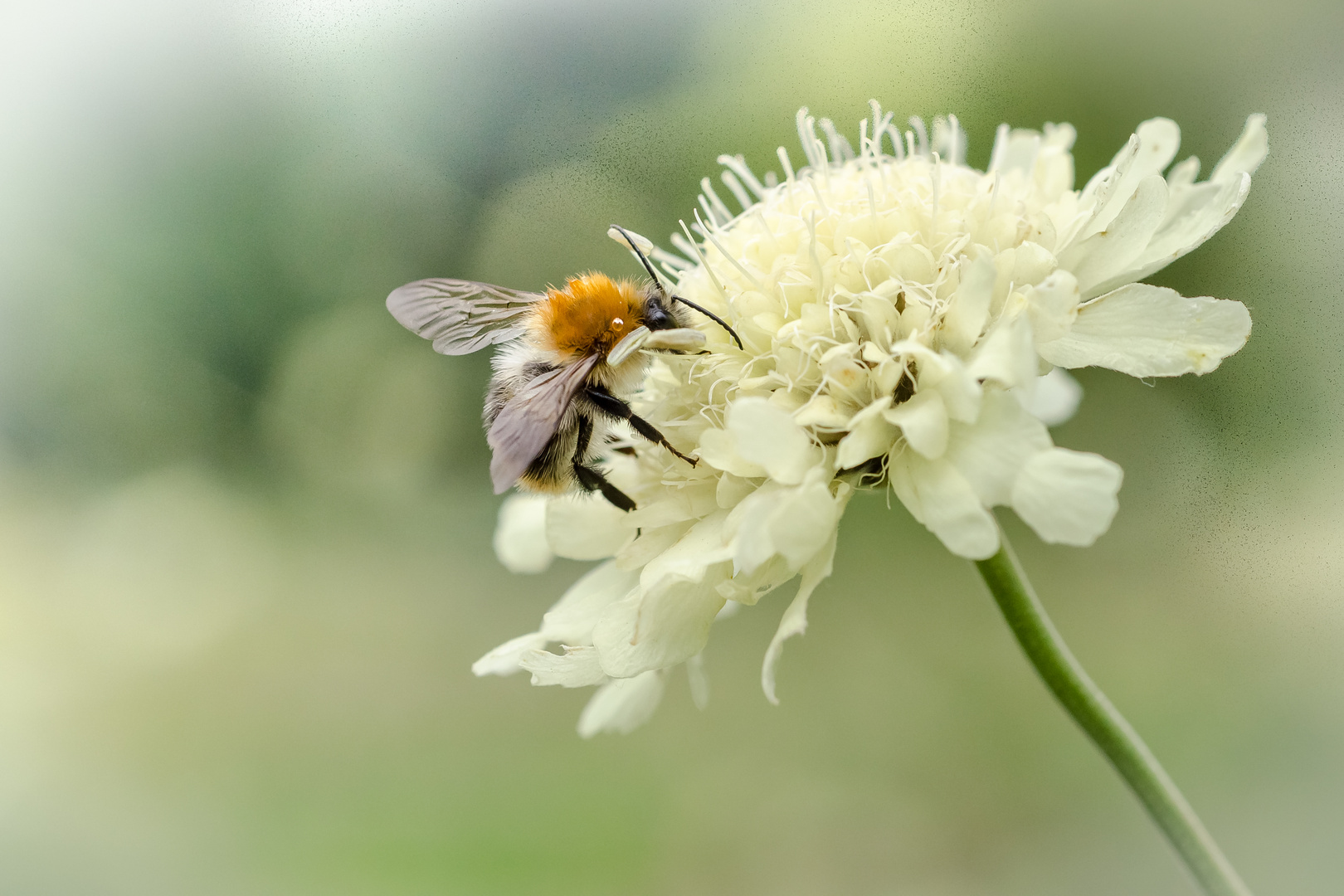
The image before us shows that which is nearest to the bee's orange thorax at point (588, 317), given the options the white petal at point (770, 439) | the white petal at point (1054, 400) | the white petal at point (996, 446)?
the white petal at point (770, 439)

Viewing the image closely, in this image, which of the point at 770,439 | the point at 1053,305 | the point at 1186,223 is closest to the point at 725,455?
the point at 770,439

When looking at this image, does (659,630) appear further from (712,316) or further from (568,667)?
(712,316)

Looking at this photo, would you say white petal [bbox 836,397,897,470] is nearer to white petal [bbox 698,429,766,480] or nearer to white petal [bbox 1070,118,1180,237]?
white petal [bbox 698,429,766,480]

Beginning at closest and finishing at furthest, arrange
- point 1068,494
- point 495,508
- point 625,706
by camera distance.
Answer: point 1068,494 < point 625,706 < point 495,508

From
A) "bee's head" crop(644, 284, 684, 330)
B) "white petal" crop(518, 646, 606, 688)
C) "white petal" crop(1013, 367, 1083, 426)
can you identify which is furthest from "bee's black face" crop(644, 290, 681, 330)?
"white petal" crop(1013, 367, 1083, 426)

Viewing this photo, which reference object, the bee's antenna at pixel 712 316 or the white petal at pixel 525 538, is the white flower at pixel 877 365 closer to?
the bee's antenna at pixel 712 316

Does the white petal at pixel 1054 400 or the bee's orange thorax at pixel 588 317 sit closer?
the bee's orange thorax at pixel 588 317
